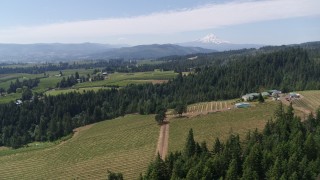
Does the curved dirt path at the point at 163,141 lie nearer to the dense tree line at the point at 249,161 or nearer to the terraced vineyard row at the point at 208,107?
the dense tree line at the point at 249,161

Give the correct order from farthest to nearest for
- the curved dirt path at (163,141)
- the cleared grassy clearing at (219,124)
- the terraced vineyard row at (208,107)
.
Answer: the terraced vineyard row at (208,107) → the cleared grassy clearing at (219,124) → the curved dirt path at (163,141)

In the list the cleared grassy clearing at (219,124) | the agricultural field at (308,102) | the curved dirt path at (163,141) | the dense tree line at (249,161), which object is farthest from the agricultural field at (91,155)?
the agricultural field at (308,102)

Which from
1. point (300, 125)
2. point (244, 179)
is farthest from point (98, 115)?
point (244, 179)

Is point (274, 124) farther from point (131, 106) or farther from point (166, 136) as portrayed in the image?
point (131, 106)

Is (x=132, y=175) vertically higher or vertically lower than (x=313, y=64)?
lower

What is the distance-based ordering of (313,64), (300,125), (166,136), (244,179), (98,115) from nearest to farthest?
(244,179), (300,125), (166,136), (98,115), (313,64)

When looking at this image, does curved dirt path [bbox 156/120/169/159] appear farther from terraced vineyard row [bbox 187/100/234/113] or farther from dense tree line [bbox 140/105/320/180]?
terraced vineyard row [bbox 187/100/234/113]
